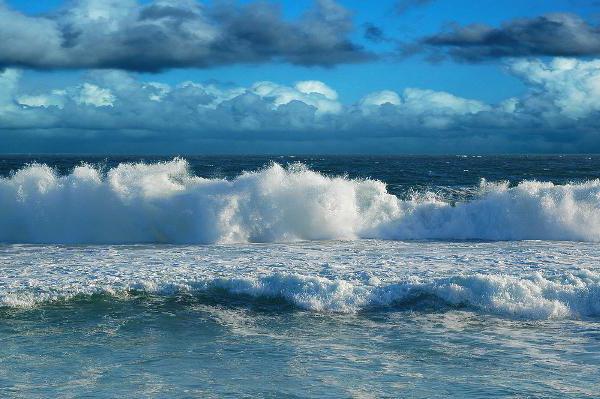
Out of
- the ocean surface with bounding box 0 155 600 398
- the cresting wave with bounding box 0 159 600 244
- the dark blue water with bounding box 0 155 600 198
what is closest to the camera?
the ocean surface with bounding box 0 155 600 398

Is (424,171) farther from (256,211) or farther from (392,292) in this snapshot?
(392,292)

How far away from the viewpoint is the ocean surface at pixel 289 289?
9422mm

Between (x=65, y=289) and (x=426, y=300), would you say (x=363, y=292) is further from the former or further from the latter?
(x=65, y=289)

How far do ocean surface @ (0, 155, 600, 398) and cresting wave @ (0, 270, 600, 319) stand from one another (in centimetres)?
4

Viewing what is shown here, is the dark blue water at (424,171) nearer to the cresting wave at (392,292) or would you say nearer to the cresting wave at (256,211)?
the cresting wave at (256,211)

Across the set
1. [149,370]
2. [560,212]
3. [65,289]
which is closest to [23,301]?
[65,289]

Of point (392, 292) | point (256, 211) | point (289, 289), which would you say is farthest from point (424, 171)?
point (289, 289)

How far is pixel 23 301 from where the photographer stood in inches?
540

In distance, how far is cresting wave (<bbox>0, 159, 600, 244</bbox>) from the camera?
79.2 ft

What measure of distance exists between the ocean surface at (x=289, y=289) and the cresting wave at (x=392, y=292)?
42 mm

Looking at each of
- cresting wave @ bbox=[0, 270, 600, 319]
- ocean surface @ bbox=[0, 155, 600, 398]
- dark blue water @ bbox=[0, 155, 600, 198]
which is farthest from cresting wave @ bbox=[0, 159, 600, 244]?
cresting wave @ bbox=[0, 270, 600, 319]

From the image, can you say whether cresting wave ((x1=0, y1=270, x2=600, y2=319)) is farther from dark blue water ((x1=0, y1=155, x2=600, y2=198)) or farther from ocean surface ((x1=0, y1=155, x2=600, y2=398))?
dark blue water ((x1=0, y1=155, x2=600, y2=198))

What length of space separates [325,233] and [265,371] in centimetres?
1497

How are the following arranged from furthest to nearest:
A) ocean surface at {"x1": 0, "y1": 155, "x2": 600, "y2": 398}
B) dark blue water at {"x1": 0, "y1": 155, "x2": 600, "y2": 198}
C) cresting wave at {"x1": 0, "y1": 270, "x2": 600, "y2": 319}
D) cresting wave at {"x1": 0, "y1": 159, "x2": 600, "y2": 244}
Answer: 1. dark blue water at {"x1": 0, "y1": 155, "x2": 600, "y2": 198}
2. cresting wave at {"x1": 0, "y1": 159, "x2": 600, "y2": 244}
3. cresting wave at {"x1": 0, "y1": 270, "x2": 600, "y2": 319}
4. ocean surface at {"x1": 0, "y1": 155, "x2": 600, "y2": 398}
